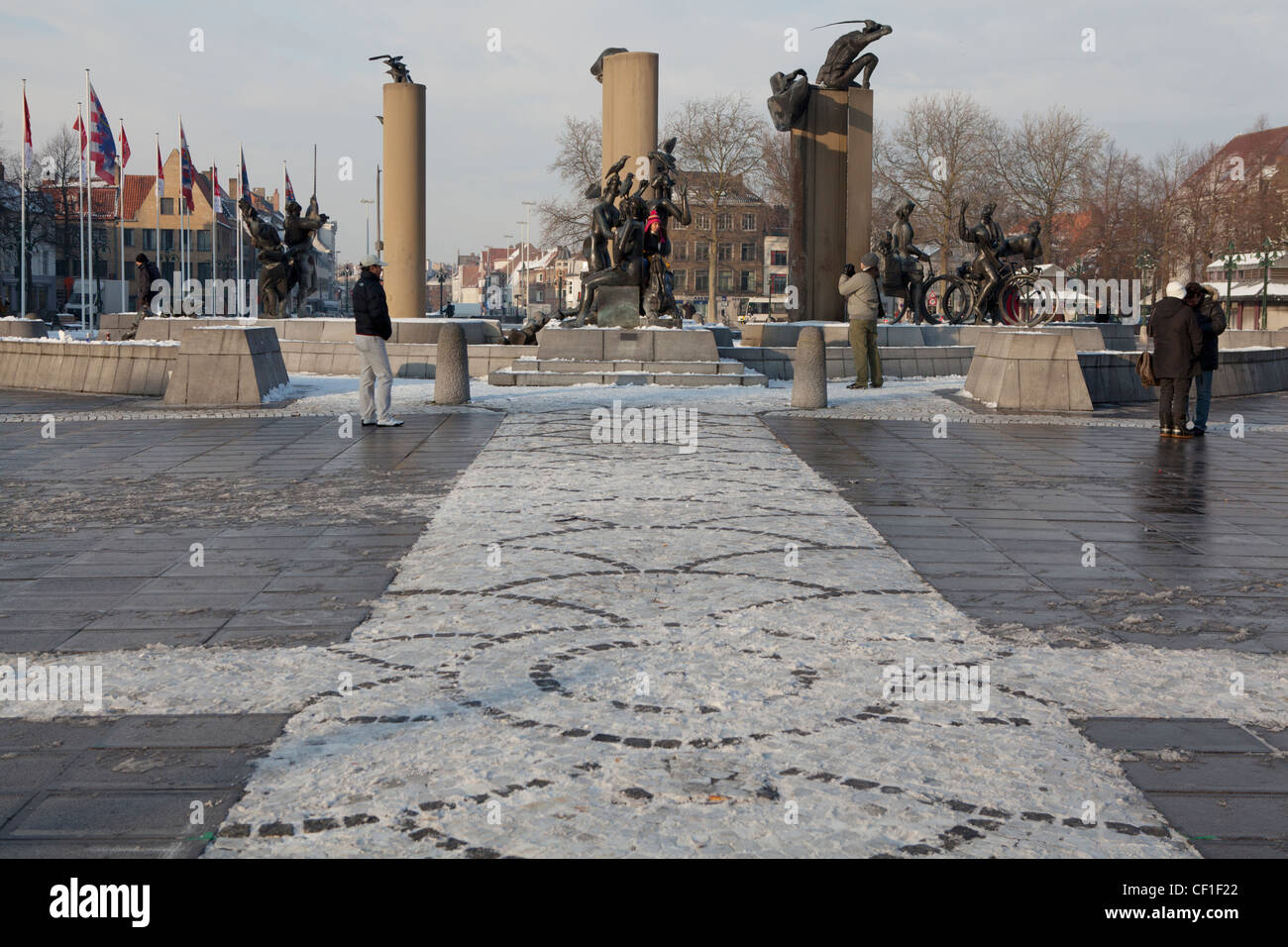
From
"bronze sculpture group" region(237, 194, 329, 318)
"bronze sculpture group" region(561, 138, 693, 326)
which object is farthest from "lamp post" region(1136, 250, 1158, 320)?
"bronze sculpture group" region(237, 194, 329, 318)

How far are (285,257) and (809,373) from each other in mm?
14627

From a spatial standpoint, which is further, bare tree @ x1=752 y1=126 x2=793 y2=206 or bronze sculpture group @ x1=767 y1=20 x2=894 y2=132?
bare tree @ x1=752 y1=126 x2=793 y2=206

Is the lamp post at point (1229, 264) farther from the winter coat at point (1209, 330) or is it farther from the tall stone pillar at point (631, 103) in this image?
the winter coat at point (1209, 330)

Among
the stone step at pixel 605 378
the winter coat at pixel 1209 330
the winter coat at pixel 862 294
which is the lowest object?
the stone step at pixel 605 378

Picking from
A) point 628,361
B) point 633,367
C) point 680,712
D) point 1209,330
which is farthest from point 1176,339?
point 680,712

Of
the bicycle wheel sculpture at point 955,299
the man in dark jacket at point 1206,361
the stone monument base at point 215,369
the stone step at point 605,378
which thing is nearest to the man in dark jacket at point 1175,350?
the man in dark jacket at point 1206,361

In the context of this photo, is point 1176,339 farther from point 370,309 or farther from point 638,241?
point 638,241

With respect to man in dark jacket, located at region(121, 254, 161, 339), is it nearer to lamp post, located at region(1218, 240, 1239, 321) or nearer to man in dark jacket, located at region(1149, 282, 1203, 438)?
man in dark jacket, located at region(1149, 282, 1203, 438)

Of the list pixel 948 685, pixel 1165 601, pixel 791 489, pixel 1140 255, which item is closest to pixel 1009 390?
pixel 791 489

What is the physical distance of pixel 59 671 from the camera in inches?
187

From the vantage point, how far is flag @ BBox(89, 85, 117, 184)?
36.5m

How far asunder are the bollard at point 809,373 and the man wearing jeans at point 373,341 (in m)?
5.31

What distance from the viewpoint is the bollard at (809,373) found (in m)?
16.7

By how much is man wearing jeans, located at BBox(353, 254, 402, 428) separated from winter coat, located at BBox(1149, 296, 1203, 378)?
314 inches
